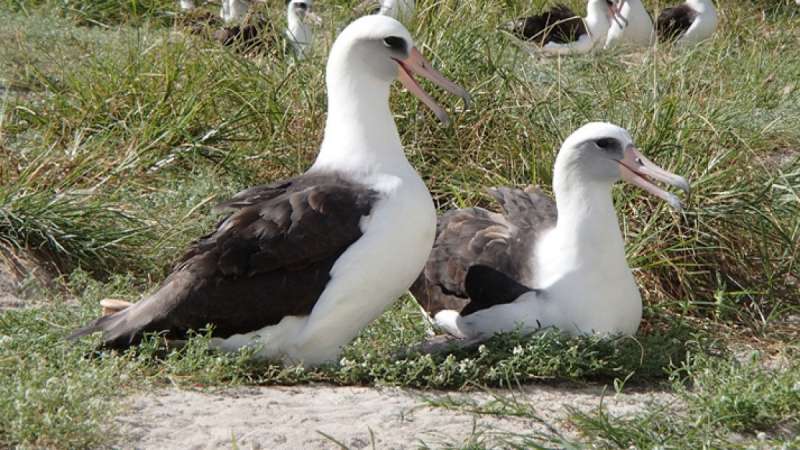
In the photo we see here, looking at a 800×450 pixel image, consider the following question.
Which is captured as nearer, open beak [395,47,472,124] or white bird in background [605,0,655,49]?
open beak [395,47,472,124]

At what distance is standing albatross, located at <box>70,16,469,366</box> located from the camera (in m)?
5.20

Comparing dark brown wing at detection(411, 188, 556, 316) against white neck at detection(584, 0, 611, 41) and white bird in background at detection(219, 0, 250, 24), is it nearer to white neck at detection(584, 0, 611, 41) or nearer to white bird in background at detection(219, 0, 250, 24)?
white neck at detection(584, 0, 611, 41)

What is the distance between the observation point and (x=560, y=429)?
4.57 metres

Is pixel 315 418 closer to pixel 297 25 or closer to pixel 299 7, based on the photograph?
pixel 297 25

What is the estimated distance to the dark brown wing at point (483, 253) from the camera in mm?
5723

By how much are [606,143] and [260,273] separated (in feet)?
5.04

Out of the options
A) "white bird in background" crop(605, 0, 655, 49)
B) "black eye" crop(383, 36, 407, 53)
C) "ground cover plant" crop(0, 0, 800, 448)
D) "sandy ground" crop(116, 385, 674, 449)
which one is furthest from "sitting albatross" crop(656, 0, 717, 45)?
"sandy ground" crop(116, 385, 674, 449)

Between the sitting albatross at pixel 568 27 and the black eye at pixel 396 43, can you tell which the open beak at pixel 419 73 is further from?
the sitting albatross at pixel 568 27

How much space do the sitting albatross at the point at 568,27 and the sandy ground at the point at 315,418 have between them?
5163 mm

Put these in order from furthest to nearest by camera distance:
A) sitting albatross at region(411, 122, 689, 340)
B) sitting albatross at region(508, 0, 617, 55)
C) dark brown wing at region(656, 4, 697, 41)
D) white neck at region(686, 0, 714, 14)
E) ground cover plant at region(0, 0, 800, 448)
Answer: dark brown wing at region(656, 4, 697, 41)
white neck at region(686, 0, 714, 14)
sitting albatross at region(508, 0, 617, 55)
sitting albatross at region(411, 122, 689, 340)
ground cover plant at region(0, 0, 800, 448)

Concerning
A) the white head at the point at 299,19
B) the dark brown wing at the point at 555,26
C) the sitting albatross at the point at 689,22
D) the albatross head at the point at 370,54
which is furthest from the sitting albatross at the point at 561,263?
the sitting albatross at the point at 689,22

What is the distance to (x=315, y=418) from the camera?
4.57 m

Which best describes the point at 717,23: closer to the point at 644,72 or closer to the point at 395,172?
the point at 644,72

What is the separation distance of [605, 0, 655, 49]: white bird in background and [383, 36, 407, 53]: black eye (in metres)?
5.91
